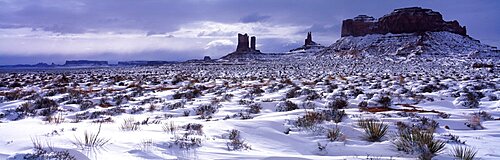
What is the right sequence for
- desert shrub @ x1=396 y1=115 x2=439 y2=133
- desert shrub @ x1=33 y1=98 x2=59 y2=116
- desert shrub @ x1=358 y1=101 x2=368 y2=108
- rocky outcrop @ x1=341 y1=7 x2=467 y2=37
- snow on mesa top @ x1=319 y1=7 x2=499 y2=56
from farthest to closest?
rocky outcrop @ x1=341 y1=7 x2=467 y2=37 < snow on mesa top @ x1=319 y1=7 x2=499 y2=56 < desert shrub @ x1=358 y1=101 x2=368 y2=108 < desert shrub @ x1=33 y1=98 x2=59 y2=116 < desert shrub @ x1=396 y1=115 x2=439 y2=133

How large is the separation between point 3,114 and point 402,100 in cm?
1090

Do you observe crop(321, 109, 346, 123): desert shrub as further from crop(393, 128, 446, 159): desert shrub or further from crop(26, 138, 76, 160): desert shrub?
crop(26, 138, 76, 160): desert shrub

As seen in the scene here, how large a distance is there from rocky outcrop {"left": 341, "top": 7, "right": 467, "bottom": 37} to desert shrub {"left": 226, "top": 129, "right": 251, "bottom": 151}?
368 ft

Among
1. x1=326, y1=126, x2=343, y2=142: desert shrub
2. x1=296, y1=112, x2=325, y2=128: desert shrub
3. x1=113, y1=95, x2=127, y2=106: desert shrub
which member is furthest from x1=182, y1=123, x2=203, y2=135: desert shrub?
x1=113, y1=95, x2=127, y2=106: desert shrub

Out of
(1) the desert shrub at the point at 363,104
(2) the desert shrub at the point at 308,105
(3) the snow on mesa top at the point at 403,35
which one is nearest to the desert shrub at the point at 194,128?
(2) the desert shrub at the point at 308,105

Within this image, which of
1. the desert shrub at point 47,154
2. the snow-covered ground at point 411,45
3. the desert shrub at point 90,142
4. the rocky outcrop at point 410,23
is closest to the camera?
the desert shrub at point 47,154

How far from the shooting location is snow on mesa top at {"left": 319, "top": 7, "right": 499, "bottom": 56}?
296 feet

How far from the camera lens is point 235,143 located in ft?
17.4

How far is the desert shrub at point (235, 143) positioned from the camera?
5.16 m

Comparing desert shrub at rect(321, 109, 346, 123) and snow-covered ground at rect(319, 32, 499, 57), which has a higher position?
snow-covered ground at rect(319, 32, 499, 57)

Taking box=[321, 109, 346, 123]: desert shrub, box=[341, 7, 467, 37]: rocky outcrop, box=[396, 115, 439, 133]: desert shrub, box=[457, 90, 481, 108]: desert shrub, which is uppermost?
box=[341, 7, 467, 37]: rocky outcrop

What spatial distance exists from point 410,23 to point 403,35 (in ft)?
22.8

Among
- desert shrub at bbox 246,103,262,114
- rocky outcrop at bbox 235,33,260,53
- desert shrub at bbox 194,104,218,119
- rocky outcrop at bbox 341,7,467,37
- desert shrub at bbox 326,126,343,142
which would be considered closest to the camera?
desert shrub at bbox 326,126,343,142

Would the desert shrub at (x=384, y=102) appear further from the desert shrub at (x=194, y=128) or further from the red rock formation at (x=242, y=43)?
the red rock formation at (x=242, y=43)
